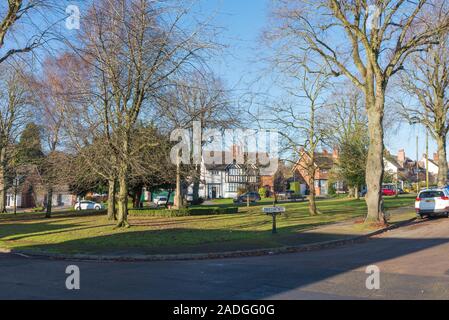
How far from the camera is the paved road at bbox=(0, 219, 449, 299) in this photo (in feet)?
27.0

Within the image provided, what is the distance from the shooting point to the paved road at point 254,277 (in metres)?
8.23

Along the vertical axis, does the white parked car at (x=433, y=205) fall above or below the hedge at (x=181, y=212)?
above

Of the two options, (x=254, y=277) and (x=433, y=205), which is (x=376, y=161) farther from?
(x=254, y=277)

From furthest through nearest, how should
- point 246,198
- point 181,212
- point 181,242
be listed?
1. point 246,198
2. point 181,212
3. point 181,242

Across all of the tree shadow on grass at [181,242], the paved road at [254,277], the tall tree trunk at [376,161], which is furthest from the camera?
the tall tree trunk at [376,161]

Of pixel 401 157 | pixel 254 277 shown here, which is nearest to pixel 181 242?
pixel 254 277

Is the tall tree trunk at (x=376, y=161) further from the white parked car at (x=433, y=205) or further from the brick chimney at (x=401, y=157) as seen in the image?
the brick chimney at (x=401, y=157)

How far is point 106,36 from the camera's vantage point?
19.0 meters

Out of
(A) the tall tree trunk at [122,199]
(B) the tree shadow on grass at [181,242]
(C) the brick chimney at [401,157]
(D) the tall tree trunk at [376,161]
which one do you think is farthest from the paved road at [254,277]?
(C) the brick chimney at [401,157]

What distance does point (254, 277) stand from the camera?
32.3 feet

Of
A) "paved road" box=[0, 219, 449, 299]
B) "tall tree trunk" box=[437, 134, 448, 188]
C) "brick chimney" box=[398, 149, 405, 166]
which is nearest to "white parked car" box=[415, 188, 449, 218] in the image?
"paved road" box=[0, 219, 449, 299]

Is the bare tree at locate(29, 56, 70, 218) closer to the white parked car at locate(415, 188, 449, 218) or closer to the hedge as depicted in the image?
the hedge

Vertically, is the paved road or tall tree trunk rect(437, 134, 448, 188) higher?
tall tree trunk rect(437, 134, 448, 188)
